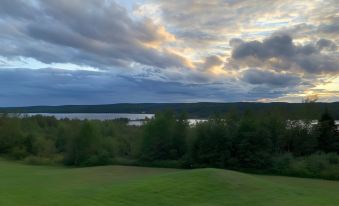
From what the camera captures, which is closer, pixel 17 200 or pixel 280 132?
pixel 17 200

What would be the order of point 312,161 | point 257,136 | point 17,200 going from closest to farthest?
point 17,200
point 312,161
point 257,136

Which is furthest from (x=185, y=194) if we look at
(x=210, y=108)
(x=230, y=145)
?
(x=210, y=108)

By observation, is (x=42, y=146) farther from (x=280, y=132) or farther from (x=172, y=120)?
(x=280, y=132)

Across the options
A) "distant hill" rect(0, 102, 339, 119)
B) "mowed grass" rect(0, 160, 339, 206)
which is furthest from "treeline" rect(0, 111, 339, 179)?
"mowed grass" rect(0, 160, 339, 206)

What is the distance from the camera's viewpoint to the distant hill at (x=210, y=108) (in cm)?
6481

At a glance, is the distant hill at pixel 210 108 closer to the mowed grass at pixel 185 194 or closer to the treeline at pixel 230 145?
the treeline at pixel 230 145

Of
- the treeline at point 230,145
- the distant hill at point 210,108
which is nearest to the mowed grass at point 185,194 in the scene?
the treeline at point 230,145

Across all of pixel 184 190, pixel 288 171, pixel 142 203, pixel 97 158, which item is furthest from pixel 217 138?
pixel 142 203

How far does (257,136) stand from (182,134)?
13466mm

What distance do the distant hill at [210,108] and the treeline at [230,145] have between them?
2.98 metres

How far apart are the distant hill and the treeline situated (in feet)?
9.79

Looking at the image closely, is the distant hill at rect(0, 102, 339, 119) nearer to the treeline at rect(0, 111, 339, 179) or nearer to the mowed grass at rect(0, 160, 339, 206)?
the treeline at rect(0, 111, 339, 179)

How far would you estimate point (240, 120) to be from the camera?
192ft

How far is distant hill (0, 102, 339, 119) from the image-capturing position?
64.8 meters
